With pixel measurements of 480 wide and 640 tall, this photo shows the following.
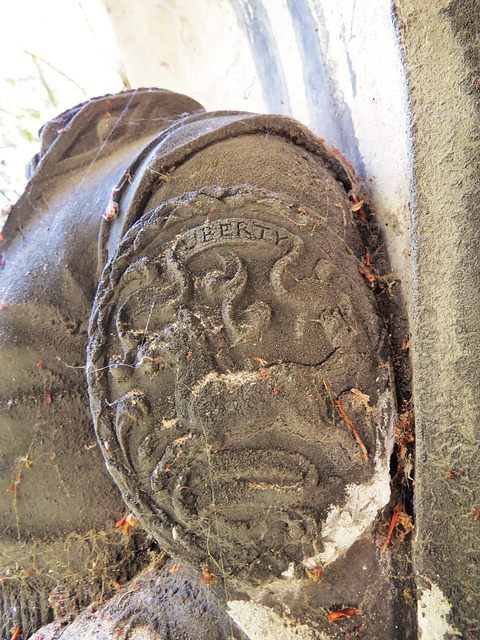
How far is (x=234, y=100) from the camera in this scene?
1.81 meters

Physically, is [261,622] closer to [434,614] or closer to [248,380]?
[434,614]

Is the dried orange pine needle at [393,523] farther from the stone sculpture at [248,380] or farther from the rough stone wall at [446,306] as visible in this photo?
the rough stone wall at [446,306]

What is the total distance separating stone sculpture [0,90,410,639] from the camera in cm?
77

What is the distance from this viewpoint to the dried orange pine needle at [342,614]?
838mm

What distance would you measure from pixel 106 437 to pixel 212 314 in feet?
0.91

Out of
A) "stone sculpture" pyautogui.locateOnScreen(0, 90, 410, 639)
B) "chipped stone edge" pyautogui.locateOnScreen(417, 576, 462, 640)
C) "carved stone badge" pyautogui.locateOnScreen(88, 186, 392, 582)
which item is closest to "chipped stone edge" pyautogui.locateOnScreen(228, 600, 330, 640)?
"stone sculpture" pyautogui.locateOnScreen(0, 90, 410, 639)

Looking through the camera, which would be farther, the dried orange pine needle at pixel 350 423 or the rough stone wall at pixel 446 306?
the dried orange pine needle at pixel 350 423

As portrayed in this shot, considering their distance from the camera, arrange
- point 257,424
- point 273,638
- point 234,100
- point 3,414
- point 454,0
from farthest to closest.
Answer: point 234,100 < point 3,414 < point 273,638 < point 257,424 < point 454,0

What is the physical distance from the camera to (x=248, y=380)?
764 millimetres

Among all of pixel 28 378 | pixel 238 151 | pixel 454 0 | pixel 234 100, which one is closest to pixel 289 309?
pixel 238 151

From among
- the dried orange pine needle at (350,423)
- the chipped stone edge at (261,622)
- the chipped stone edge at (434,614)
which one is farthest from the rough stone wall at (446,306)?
the chipped stone edge at (261,622)

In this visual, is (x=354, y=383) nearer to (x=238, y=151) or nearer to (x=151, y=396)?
(x=151, y=396)

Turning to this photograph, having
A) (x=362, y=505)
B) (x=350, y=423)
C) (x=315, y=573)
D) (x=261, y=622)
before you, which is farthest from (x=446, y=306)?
(x=261, y=622)

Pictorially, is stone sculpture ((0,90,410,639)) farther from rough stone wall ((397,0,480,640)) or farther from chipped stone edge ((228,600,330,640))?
rough stone wall ((397,0,480,640))
